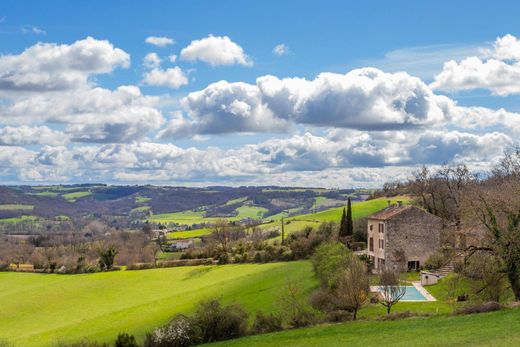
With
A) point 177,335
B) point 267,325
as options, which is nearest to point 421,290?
point 267,325

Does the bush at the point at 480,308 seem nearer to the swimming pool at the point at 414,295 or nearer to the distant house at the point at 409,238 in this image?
the swimming pool at the point at 414,295

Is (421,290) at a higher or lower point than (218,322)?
lower

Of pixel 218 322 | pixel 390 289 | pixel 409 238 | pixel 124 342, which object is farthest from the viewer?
pixel 409 238

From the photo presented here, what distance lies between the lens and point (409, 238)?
242 ft

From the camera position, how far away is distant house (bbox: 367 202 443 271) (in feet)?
241

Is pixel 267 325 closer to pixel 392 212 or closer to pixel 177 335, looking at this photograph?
pixel 177 335

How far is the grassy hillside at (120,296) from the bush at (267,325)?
246 inches

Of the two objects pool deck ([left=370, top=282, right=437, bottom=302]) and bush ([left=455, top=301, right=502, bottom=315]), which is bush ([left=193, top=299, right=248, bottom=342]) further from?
pool deck ([left=370, top=282, right=437, bottom=302])

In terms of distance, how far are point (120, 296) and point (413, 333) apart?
59379 millimetres

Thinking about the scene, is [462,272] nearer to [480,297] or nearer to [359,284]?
[480,297]

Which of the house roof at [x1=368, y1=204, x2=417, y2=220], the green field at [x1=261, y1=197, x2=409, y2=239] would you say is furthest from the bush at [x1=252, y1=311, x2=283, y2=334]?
the green field at [x1=261, y1=197, x2=409, y2=239]

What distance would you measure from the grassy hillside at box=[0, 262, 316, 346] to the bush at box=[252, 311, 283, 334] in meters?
6.25

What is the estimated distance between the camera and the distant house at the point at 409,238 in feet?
241

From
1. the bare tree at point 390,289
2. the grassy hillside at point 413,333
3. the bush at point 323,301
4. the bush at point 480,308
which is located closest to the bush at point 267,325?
the grassy hillside at point 413,333
